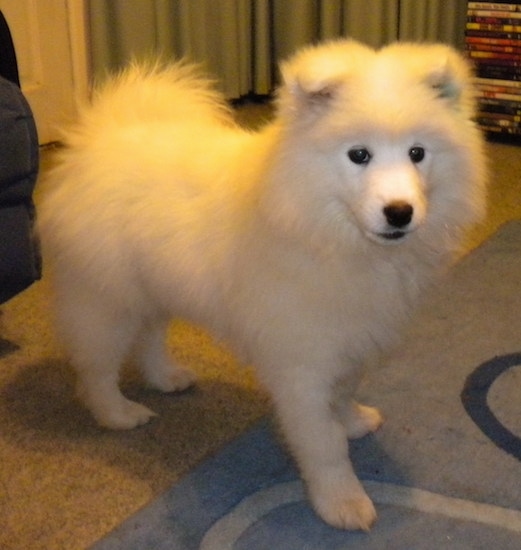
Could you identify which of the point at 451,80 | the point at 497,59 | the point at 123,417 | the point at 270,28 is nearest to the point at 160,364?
the point at 123,417

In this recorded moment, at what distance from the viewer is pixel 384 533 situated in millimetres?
1361

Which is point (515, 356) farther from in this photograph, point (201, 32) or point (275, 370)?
point (201, 32)

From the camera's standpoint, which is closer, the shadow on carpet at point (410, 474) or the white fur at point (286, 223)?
the white fur at point (286, 223)

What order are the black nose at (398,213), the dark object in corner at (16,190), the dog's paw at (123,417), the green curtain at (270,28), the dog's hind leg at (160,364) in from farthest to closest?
1. the green curtain at (270,28)
2. the dog's hind leg at (160,364)
3. the dog's paw at (123,417)
4. the dark object in corner at (16,190)
5. the black nose at (398,213)

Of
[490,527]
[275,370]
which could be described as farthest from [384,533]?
[275,370]

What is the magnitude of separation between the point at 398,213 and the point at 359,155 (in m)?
0.11

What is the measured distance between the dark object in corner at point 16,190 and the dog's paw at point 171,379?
1.08 ft

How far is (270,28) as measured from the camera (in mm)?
3713

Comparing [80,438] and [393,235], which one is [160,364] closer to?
[80,438]

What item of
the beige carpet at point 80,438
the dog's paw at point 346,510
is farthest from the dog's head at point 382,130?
the beige carpet at point 80,438

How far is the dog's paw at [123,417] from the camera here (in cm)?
164

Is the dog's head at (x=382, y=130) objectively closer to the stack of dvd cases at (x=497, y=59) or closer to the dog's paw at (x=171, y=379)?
the dog's paw at (x=171, y=379)

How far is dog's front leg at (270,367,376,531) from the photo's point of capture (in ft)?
4.44

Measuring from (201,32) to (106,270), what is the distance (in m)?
2.13
